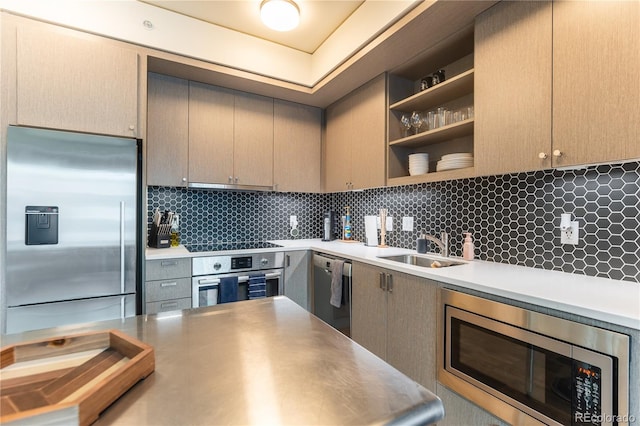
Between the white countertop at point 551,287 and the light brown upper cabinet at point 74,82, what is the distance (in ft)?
6.91

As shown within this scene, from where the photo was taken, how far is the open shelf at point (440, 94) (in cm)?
190

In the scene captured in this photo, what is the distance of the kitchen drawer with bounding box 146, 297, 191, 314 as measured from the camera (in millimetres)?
2119

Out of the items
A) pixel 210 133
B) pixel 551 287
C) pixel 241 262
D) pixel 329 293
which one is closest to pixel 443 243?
pixel 551 287

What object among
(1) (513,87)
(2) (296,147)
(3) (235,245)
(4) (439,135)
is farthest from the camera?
(2) (296,147)

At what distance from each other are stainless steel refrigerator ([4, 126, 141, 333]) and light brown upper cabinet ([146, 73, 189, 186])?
500 millimetres

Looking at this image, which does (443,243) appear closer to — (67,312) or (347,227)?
(347,227)

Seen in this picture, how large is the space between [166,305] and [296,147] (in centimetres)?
190

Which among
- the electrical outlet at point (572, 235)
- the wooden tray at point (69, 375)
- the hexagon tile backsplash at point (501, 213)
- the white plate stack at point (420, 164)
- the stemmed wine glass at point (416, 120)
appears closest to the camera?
the wooden tray at point (69, 375)

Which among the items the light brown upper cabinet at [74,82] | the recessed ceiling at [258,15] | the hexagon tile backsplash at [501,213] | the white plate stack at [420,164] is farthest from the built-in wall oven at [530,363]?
the light brown upper cabinet at [74,82]

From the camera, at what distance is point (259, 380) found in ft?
1.99

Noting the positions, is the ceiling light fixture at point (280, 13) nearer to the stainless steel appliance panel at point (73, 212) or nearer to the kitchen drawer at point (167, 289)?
the stainless steel appliance panel at point (73, 212)

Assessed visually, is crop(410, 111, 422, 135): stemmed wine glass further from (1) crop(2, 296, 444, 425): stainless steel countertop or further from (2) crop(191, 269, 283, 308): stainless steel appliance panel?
(1) crop(2, 296, 444, 425): stainless steel countertop

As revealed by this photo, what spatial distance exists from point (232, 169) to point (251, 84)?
A: 0.80m

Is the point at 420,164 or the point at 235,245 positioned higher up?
the point at 420,164
